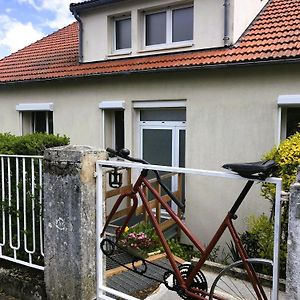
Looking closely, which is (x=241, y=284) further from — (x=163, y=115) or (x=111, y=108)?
(x=111, y=108)

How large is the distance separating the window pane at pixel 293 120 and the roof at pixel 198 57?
1.07m

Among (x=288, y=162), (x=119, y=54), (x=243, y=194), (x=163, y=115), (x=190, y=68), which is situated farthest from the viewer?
(x=119, y=54)

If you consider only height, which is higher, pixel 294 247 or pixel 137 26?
pixel 137 26

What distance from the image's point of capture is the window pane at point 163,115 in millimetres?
7857

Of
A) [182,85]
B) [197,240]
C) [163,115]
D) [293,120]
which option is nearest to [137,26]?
[182,85]

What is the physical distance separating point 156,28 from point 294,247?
25.1 ft

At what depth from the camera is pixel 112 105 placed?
855 cm

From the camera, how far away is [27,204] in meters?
4.11

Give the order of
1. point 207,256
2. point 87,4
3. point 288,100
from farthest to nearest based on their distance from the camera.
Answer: point 87,4, point 288,100, point 207,256

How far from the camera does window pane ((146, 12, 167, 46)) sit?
877 cm

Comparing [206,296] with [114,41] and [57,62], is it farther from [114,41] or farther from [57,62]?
[57,62]

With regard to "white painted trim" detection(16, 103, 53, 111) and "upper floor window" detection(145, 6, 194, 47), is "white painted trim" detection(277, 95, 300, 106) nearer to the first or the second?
"upper floor window" detection(145, 6, 194, 47)

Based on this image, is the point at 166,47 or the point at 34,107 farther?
the point at 34,107

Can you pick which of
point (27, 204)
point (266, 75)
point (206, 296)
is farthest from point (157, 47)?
point (206, 296)
